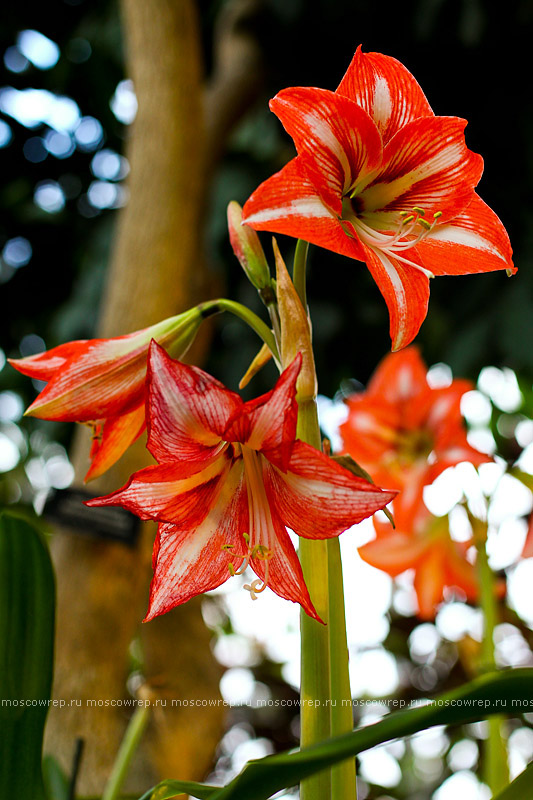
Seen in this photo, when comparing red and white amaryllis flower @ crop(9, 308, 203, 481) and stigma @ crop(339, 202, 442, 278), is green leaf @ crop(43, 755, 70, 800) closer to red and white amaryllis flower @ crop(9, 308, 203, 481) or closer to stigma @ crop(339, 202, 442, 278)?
red and white amaryllis flower @ crop(9, 308, 203, 481)

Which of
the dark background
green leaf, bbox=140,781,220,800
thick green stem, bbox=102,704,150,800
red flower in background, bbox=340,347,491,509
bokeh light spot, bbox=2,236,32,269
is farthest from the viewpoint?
bokeh light spot, bbox=2,236,32,269

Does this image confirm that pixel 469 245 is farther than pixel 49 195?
No

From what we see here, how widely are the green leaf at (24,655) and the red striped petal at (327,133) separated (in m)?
0.31

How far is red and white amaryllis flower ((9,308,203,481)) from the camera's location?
44cm

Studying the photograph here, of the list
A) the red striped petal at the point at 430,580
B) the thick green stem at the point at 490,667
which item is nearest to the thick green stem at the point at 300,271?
the thick green stem at the point at 490,667

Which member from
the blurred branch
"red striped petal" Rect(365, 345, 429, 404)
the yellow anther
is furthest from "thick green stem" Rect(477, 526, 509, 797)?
the blurred branch

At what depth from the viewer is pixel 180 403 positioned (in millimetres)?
373

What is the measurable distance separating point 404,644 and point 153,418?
224 centimetres

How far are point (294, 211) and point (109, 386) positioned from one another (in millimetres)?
160

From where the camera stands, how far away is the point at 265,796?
0.31m

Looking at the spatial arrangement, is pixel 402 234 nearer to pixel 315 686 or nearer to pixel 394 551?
pixel 315 686

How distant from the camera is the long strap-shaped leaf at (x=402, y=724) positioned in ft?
0.91

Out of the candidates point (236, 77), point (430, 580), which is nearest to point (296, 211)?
point (430, 580)

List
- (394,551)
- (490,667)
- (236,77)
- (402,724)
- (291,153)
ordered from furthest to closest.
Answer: (291,153) → (236,77) → (394,551) → (490,667) → (402,724)
